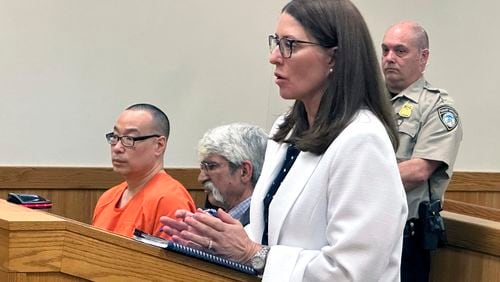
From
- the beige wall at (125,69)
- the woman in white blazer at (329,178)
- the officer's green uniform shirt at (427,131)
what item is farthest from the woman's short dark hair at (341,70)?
the beige wall at (125,69)

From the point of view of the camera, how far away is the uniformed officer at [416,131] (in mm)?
3299

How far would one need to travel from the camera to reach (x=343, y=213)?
1910mm

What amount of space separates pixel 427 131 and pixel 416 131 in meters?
0.05

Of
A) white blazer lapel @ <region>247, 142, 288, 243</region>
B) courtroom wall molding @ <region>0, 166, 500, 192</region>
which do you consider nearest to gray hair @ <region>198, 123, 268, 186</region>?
white blazer lapel @ <region>247, 142, 288, 243</region>

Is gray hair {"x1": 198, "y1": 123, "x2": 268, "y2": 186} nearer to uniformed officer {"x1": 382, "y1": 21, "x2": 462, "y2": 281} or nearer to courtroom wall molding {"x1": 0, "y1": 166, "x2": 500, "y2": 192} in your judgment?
uniformed officer {"x1": 382, "y1": 21, "x2": 462, "y2": 281}

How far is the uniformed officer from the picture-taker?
3.30m

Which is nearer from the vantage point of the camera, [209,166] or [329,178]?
[329,178]

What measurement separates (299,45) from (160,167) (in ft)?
5.29

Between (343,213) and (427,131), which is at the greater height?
(343,213)

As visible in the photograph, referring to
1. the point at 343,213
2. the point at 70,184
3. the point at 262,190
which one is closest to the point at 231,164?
the point at 262,190

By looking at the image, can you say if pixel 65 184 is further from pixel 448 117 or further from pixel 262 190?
pixel 262 190

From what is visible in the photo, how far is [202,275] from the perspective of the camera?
81.6 inches

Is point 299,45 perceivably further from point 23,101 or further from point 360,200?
point 23,101

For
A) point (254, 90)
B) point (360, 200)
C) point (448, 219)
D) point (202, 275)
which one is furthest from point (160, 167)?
point (254, 90)
